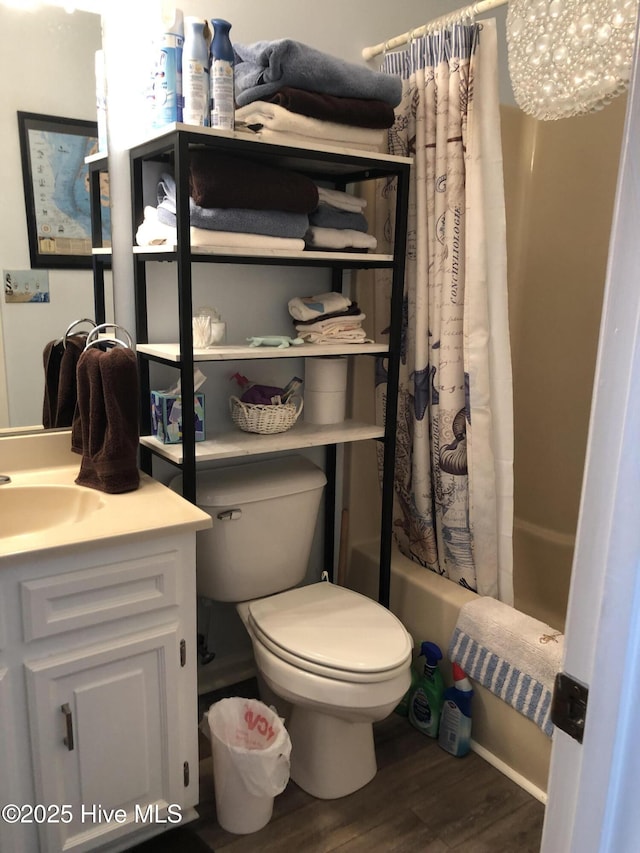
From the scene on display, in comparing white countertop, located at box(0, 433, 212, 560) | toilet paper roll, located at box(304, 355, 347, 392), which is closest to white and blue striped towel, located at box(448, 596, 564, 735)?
toilet paper roll, located at box(304, 355, 347, 392)

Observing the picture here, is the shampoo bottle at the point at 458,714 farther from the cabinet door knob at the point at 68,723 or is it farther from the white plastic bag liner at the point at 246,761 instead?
the cabinet door knob at the point at 68,723

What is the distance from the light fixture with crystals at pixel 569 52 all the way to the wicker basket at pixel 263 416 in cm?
102

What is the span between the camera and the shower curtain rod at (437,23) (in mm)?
1831

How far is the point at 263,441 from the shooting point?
6.40 feet

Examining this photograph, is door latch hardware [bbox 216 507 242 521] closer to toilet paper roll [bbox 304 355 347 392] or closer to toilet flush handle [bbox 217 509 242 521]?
toilet flush handle [bbox 217 509 242 521]

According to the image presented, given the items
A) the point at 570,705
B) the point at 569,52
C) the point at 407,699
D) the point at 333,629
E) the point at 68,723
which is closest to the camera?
the point at 570,705

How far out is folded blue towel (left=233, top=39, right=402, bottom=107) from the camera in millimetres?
1690

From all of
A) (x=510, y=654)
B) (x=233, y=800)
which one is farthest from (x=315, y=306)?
(x=233, y=800)

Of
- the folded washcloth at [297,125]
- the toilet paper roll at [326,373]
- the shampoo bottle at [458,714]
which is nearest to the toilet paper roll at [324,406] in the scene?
the toilet paper roll at [326,373]

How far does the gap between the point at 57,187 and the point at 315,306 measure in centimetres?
78

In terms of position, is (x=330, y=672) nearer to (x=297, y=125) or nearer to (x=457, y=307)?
(x=457, y=307)

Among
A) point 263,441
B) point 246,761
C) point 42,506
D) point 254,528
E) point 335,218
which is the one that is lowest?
point 246,761

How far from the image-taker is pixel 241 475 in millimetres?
2066

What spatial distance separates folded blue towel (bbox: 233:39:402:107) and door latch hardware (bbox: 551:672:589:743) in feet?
5.04
